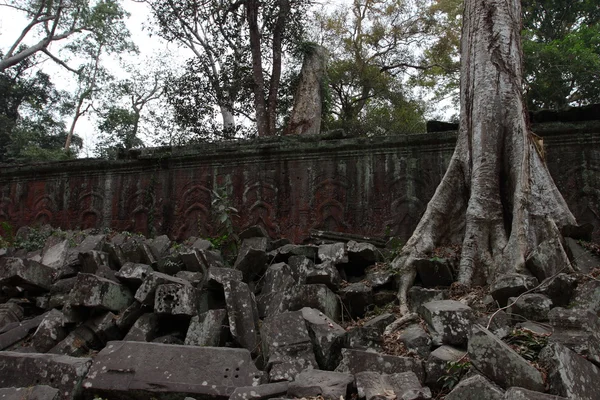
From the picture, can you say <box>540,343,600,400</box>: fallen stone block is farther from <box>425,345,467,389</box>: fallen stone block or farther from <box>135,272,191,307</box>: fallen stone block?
<box>135,272,191,307</box>: fallen stone block

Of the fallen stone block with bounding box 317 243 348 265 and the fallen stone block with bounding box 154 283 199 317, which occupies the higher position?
the fallen stone block with bounding box 317 243 348 265

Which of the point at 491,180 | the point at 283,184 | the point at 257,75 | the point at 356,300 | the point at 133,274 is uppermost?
the point at 257,75

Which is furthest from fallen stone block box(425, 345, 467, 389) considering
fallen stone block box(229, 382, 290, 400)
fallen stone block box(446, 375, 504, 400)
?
fallen stone block box(229, 382, 290, 400)

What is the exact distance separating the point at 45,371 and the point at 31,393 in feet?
0.82

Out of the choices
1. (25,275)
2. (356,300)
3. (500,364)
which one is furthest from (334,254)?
(25,275)

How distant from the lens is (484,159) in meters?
4.21

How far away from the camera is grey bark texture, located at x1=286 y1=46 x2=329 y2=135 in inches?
423

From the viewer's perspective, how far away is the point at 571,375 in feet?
6.72

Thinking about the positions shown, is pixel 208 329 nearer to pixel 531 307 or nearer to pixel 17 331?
pixel 17 331

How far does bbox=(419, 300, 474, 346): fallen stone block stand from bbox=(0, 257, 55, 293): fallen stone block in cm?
316

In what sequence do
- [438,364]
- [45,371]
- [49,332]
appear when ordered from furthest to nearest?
[49,332], [45,371], [438,364]

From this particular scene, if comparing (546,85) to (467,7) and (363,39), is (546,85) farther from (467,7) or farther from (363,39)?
(467,7)

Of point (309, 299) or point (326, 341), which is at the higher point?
point (309, 299)

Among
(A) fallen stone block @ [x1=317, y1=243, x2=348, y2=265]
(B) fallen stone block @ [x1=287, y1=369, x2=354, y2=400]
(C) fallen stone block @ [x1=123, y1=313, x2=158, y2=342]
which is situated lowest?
(B) fallen stone block @ [x1=287, y1=369, x2=354, y2=400]
